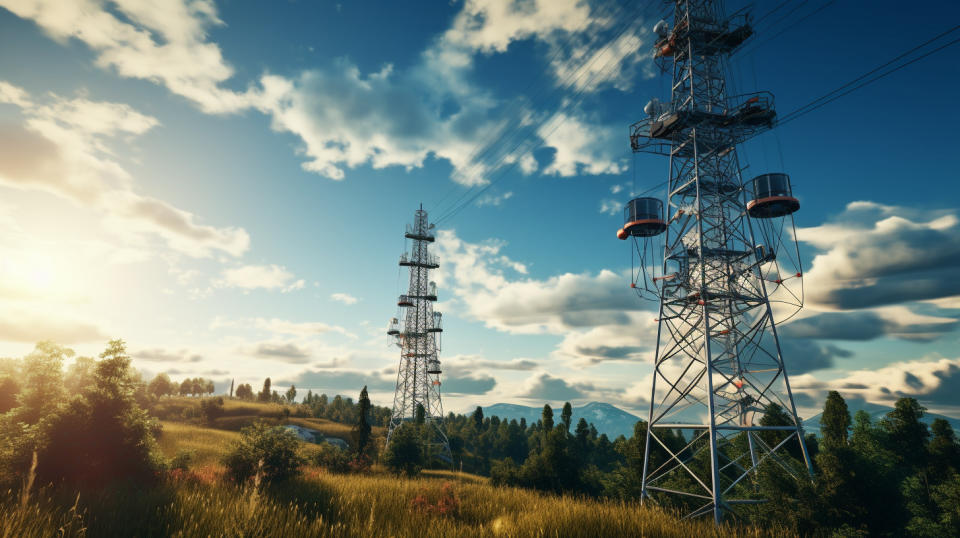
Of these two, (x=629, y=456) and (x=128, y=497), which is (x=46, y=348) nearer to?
(x=128, y=497)

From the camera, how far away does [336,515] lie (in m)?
10.2

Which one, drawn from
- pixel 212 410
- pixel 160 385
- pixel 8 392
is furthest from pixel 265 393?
pixel 8 392

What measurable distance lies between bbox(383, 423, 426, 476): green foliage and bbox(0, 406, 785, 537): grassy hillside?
28.9m

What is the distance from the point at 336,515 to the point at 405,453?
110 feet

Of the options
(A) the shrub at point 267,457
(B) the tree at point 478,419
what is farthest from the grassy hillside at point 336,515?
(B) the tree at point 478,419

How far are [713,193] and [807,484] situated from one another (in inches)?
626

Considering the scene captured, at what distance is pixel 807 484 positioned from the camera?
63.0 feet

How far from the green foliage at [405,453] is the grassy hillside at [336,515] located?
28.9 meters

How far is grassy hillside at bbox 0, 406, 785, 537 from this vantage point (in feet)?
25.8

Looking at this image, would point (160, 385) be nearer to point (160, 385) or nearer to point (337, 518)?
point (160, 385)

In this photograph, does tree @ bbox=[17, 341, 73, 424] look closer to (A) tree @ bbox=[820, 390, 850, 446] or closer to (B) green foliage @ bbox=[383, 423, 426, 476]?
(B) green foliage @ bbox=[383, 423, 426, 476]

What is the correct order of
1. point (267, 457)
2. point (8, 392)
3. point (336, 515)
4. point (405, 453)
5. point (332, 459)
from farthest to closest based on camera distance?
point (8, 392) < point (405, 453) < point (332, 459) < point (267, 457) < point (336, 515)

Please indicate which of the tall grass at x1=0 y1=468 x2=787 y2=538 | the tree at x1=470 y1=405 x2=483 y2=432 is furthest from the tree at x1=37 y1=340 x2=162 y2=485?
the tree at x1=470 y1=405 x2=483 y2=432

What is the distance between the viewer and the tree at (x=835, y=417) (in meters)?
50.4
